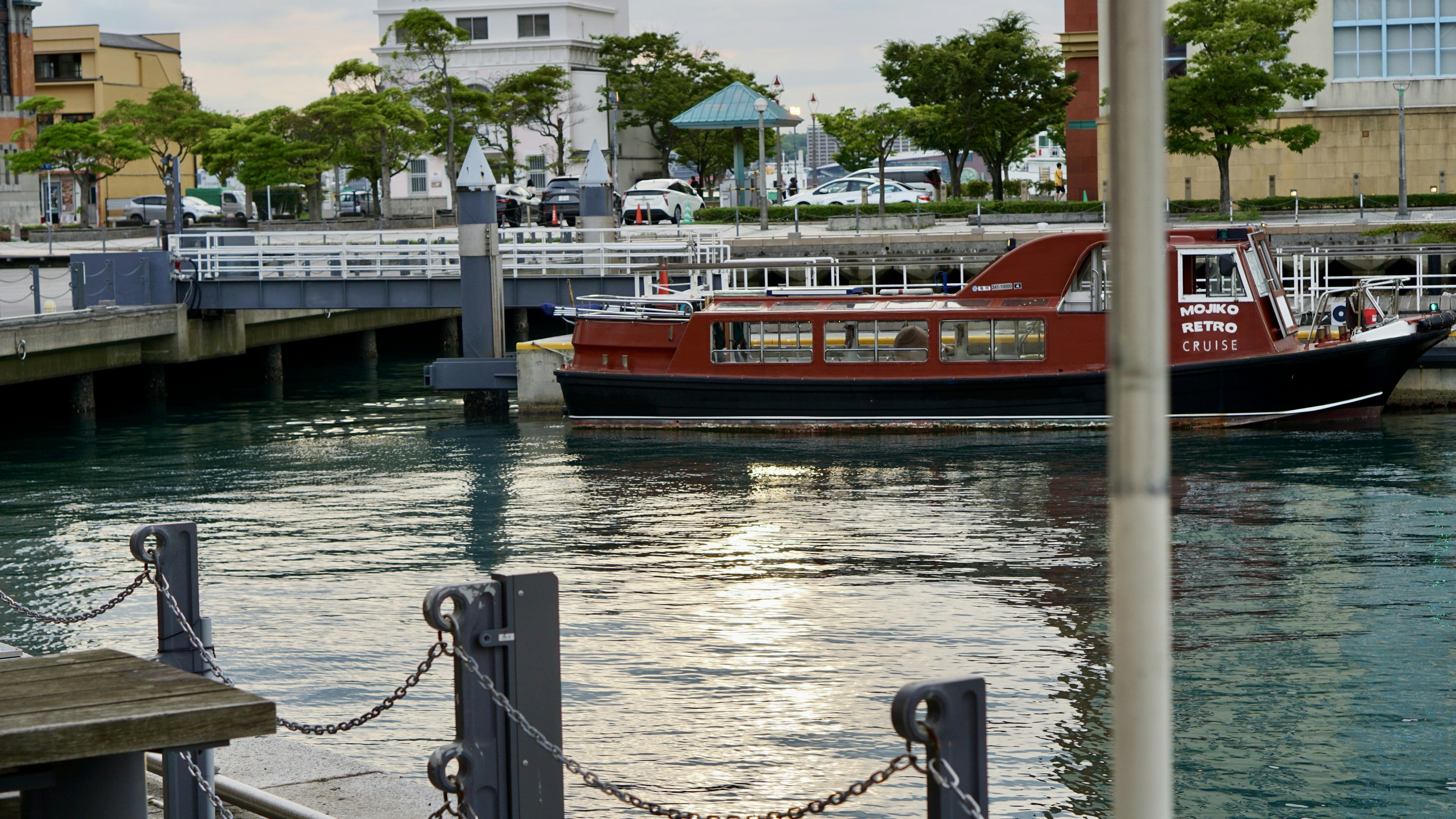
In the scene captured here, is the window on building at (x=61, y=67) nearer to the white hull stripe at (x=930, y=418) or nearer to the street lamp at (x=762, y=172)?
the street lamp at (x=762, y=172)

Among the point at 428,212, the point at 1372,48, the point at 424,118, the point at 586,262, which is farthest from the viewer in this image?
the point at 428,212

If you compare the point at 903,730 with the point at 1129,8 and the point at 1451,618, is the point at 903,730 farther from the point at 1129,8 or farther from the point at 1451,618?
the point at 1451,618

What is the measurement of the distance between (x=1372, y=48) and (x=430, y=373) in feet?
123

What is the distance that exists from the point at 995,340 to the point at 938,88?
33.5 metres

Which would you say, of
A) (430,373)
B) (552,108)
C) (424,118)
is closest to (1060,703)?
(430,373)

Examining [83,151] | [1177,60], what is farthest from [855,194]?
[83,151]

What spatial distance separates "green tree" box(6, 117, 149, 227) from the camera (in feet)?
223

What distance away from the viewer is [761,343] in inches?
1048

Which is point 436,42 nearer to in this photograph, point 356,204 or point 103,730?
point 356,204

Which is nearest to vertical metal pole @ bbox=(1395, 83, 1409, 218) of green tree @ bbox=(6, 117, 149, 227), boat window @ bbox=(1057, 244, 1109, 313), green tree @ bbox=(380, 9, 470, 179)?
boat window @ bbox=(1057, 244, 1109, 313)

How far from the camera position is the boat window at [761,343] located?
26.3 m

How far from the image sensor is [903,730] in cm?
387

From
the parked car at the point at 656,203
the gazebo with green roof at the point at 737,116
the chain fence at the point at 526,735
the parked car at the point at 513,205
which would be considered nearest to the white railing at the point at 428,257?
the parked car at the point at 513,205

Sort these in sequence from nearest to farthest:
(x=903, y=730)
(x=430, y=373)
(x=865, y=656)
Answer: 1. (x=903, y=730)
2. (x=865, y=656)
3. (x=430, y=373)
